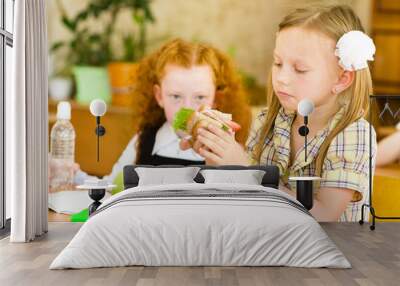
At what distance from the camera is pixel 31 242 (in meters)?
5.64

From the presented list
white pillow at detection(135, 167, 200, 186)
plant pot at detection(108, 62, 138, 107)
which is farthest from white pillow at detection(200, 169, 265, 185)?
plant pot at detection(108, 62, 138, 107)

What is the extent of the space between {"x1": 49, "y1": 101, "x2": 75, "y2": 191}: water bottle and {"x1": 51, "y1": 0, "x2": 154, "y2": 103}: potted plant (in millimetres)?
226

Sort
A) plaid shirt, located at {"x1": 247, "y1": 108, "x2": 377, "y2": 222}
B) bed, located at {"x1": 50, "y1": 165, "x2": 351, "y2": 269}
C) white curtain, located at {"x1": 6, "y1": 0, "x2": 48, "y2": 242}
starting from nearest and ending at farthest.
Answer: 1. bed, located at {"x1": 50, "y1": 165, "x2": 351, "y2": 269}
2. white curtain, located at {"x1": 6, "y1": 0, "x2": 48, "y2": 242}
3. plaid shirt, located at {"x1": 247, "y1": 108, "x2": 377, "y2": 222}

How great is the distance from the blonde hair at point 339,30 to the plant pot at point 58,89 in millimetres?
2232

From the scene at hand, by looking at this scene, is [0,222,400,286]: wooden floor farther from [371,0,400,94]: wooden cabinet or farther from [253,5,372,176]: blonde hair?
[371,0,400,94]: wooden cabinet

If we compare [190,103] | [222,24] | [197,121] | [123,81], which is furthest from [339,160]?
[123,81]

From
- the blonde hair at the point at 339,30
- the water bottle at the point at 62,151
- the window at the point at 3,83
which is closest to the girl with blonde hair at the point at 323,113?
the blonde hair at the point at 339,30

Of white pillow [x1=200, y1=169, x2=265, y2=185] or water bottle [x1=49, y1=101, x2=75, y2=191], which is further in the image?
water bottle [x1=49, y1=101, x2=75, y2=191]

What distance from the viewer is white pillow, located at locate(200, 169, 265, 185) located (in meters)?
6.27

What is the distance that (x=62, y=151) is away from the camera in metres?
7.00

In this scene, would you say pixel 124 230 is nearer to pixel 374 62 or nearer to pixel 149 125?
pixel 149 125

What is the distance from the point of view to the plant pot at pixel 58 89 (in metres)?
7.02

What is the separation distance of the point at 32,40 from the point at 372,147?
11.0 feet

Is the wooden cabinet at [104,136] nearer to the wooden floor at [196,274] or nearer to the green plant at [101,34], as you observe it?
the green plant at [101,34]
